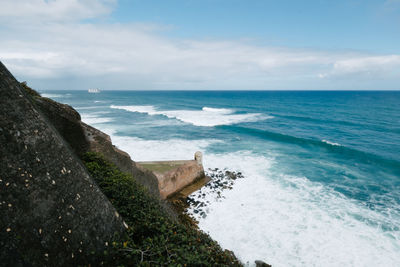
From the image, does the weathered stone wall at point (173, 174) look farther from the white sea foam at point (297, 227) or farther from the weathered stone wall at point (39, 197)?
the weathered stone wall at point (39, 197)

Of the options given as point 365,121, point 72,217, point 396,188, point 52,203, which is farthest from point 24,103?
point 365,121

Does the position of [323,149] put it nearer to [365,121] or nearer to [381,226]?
[381,226]

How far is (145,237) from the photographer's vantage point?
20.8 ft

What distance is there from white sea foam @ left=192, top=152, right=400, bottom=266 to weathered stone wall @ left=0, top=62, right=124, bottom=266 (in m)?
9.61

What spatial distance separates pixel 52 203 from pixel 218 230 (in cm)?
1130

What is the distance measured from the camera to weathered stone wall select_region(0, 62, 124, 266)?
4215 mm

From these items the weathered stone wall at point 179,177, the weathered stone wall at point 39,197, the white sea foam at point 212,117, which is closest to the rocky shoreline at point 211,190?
the weathered stone wall at point 179,177

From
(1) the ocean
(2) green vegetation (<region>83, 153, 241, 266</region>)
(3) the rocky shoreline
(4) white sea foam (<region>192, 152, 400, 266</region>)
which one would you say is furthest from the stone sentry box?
(2) green vegetation (<region>83, 153, 241, 266</region>)

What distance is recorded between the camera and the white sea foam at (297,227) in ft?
39.8

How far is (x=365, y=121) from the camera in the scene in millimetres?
47750

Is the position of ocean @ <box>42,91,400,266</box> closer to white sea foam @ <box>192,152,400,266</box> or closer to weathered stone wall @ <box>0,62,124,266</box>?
white sea foam @ <box>192,152,400,266</box>

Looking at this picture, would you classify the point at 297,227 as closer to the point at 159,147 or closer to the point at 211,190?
the point at 211,190

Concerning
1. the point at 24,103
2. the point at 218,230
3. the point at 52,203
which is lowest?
the point at 218,230

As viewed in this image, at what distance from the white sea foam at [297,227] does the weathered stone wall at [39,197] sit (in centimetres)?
961
